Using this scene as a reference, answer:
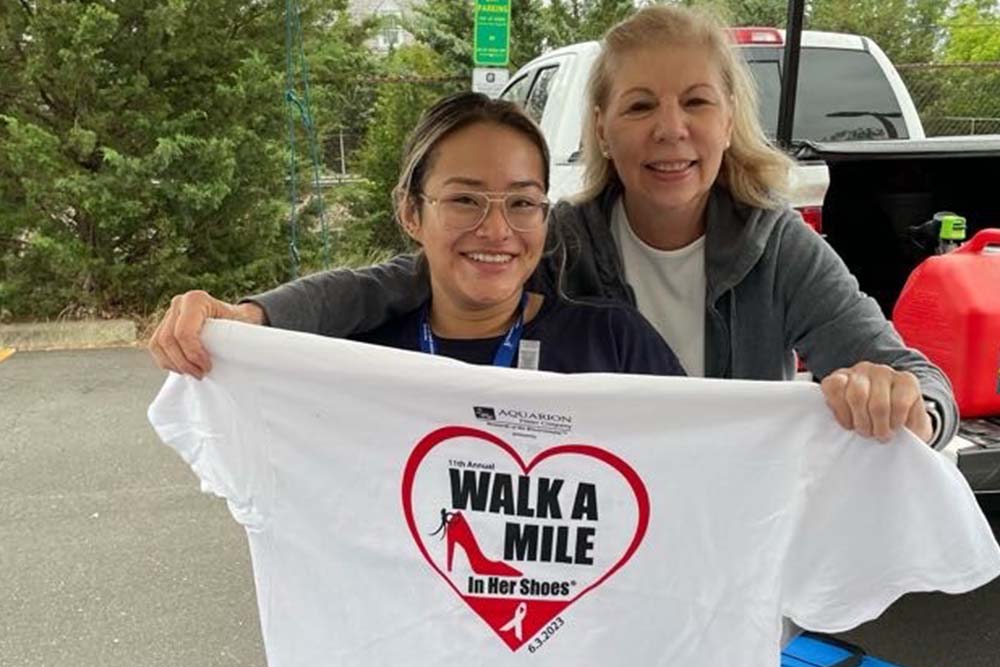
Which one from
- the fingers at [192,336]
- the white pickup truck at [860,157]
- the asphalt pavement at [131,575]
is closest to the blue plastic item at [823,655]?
the white pickup truck at [860,157]

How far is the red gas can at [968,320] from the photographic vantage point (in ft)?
8.57

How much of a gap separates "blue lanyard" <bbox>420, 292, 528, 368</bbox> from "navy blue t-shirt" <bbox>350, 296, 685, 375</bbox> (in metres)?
0.01

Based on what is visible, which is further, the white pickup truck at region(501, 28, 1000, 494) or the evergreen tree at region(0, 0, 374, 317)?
the evergreen tree at region(0, 0, 374, 317)

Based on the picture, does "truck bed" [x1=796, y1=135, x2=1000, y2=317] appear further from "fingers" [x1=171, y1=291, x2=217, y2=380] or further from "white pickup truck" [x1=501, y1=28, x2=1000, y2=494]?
"fingers" [x1=171, y1=291, x2=217, y2=380]

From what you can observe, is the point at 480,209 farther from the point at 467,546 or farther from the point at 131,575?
the point at 131,575

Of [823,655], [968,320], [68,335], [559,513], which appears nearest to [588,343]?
[559,513]

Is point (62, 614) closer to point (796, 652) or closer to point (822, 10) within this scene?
point (796, 652)

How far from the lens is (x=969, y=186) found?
385 cm

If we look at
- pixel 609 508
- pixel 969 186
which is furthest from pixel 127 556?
pixel 969 186

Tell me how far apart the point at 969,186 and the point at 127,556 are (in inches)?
152

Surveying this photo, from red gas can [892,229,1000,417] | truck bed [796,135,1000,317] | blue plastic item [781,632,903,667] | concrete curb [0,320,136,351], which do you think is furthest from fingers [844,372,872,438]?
concrete curb [0,320,136,351]

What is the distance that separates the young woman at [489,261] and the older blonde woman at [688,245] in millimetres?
116

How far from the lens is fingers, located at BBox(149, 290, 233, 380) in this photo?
1.54 meters

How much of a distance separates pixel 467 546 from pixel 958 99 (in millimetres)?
14394
